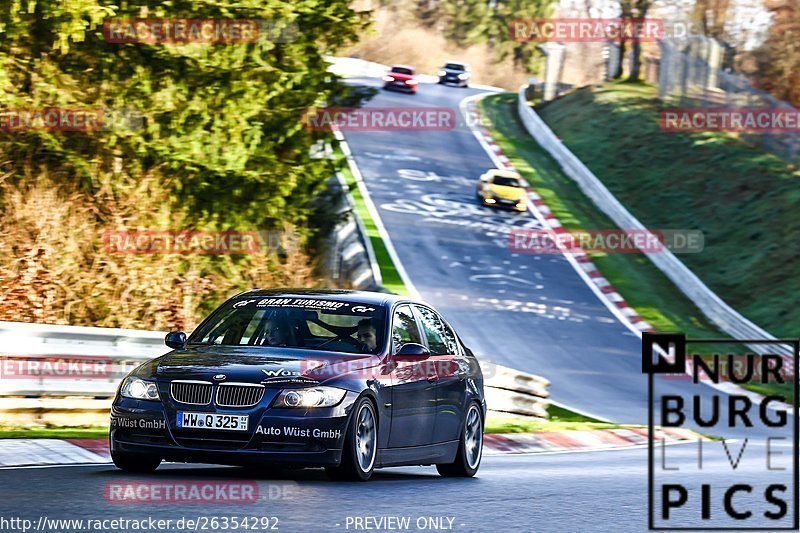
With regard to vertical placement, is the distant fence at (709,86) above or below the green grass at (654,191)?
above

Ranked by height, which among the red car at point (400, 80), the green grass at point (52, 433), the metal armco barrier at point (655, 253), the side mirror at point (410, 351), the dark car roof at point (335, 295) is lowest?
the red car at point (400, 80)

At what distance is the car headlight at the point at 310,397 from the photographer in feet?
31.0

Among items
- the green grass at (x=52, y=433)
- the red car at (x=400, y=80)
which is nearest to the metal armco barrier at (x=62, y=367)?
the green grass at (x=52, y=433)

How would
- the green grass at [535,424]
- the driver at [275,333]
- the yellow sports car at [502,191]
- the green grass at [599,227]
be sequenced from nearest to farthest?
the driver at [275,333], the green grass at [535,424], the green grass at [599,227], the yellow sports car at [502,191]

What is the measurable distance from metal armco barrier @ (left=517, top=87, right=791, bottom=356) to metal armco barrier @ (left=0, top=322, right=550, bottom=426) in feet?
64.4

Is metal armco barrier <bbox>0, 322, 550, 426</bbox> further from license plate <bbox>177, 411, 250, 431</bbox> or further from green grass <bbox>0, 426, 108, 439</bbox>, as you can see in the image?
license plate <bbox>177, 411, 250, 431</bbox>

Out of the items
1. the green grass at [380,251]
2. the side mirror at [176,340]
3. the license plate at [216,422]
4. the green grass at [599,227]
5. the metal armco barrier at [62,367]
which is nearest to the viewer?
the license plate at [216,422]

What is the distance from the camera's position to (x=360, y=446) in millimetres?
9891

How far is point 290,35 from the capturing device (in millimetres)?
24016

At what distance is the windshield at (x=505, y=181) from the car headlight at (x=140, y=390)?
1383 inches

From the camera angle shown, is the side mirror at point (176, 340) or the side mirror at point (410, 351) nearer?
the side mirror at point (176, 340)

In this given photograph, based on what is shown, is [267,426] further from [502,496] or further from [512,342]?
[512,342]

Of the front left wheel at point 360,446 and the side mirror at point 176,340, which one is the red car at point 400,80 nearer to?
the side mirror at point 176,340

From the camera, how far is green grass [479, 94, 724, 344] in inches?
1377
